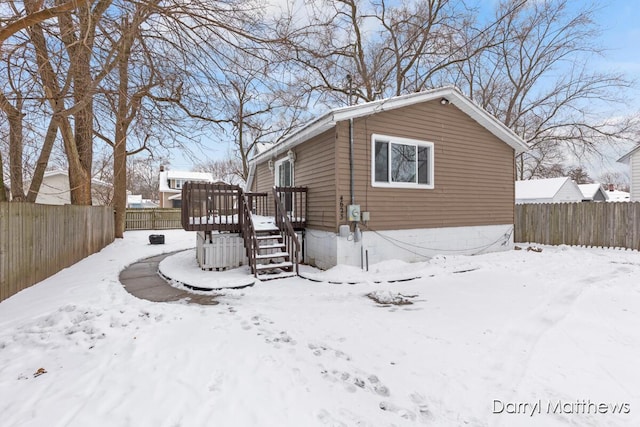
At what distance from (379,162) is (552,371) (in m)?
5.45

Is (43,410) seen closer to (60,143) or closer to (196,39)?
(196,39)

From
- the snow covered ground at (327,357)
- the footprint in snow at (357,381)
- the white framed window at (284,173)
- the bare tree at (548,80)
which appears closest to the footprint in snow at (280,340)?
the snow covered ground at (327,357)

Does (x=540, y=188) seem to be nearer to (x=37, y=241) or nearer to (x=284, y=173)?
(x=284, y=173)

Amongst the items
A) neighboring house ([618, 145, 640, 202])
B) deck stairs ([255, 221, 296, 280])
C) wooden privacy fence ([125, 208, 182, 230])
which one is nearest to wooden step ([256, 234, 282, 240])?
deck stairs ([255, 221, 296, 280])

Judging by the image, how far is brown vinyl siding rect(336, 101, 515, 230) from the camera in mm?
7258

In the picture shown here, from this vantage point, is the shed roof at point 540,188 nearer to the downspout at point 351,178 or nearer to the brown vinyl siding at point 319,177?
the brown vinyl siding at point 319,177

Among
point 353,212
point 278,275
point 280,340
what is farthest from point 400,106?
point 280,340

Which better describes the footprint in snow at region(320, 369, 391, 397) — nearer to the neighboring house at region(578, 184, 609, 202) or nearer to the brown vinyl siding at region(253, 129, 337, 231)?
the brown vinyl siding at region(253, 129, 337, 231)

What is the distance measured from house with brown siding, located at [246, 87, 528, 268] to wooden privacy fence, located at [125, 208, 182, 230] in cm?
1346

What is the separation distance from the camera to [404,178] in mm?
7957

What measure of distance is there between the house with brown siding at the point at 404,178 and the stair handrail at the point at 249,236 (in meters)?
1.70

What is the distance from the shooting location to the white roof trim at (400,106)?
6.82 metres

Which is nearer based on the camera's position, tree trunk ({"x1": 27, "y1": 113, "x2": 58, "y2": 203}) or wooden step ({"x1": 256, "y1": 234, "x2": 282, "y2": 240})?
wooden step ({"x1": 256, "y1": 234, "x2": 282, "y2": 240})

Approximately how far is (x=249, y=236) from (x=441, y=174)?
17.1 feet
